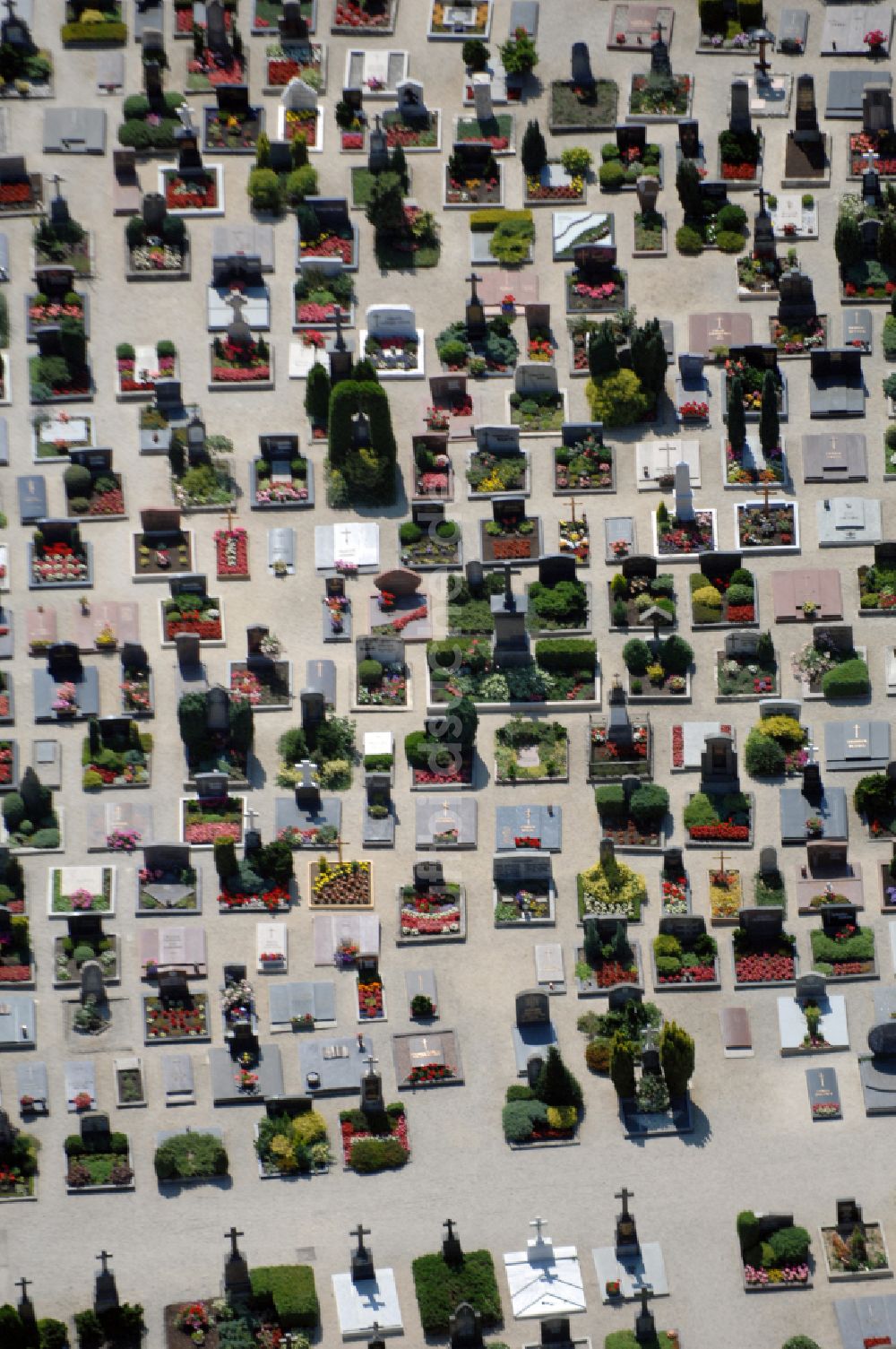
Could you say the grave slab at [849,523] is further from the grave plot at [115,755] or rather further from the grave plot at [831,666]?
the grave plot at [115,755]

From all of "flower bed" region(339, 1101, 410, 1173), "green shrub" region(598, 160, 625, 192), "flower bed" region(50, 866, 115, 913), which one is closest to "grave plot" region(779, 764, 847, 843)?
"flower bed" region(339, 1101, 410, 1173)

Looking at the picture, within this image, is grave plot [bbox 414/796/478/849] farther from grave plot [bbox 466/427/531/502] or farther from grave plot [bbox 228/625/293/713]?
grave plot [bbox 466/427/531/502]

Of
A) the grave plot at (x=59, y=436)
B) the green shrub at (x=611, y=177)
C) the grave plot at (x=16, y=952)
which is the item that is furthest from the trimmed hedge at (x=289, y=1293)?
the green shrub at (x=611, y=177)

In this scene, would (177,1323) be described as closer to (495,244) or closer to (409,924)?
(409,924)

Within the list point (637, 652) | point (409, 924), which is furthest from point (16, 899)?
point (637, 652)

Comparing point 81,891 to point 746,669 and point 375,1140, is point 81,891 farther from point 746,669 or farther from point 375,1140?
point 746,669

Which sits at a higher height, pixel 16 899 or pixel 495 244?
pixel 495 244

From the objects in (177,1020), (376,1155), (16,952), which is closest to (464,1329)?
(376,1155)
